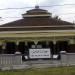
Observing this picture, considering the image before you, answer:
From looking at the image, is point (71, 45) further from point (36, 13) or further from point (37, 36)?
point (36, 13)

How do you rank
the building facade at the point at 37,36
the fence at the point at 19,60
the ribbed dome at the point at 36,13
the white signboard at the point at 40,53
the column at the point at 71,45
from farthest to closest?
the ribbed dome at the point at 36,13, the column at the point at 71,45, the building facade at the point at 37,36, the white signboard at the point at 40,53, the fence at the point at 19,60

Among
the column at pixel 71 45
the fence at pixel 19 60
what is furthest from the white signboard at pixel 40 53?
the column at pixel 71 45

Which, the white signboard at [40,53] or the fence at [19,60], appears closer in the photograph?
the fence at [19,60]

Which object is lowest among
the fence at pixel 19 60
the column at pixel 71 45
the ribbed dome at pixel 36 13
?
the fence at pixel 19 60

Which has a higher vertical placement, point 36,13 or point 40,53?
point 36,13

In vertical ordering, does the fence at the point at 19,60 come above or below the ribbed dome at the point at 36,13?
below

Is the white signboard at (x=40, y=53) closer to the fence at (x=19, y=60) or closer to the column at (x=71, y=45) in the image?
the fence at (x=19, y=60)

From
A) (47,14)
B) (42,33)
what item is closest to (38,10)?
(47,14)

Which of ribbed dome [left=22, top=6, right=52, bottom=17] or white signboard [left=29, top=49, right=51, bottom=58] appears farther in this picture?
ribbed dome [left=22, top=6, right=52, bottom=17]

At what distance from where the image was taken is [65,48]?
3734 centimetres

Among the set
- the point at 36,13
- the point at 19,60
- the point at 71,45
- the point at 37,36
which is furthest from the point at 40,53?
the point at 36,13

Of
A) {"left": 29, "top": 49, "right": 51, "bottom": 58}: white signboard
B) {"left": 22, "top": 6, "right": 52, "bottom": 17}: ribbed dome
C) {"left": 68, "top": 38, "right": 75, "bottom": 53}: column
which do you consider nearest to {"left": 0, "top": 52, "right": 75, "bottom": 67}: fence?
{"left": 29, "top": 49, "right": 51, "bottom": 58}: white signboard

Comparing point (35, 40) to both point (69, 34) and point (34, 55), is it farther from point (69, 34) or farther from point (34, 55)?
point (34, 55)

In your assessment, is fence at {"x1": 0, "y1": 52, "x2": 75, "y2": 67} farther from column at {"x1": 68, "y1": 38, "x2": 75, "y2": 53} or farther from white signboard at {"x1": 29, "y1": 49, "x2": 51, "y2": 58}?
column at {"x1": 68, "y1": 38, "x2": 75, "y2": 53}
